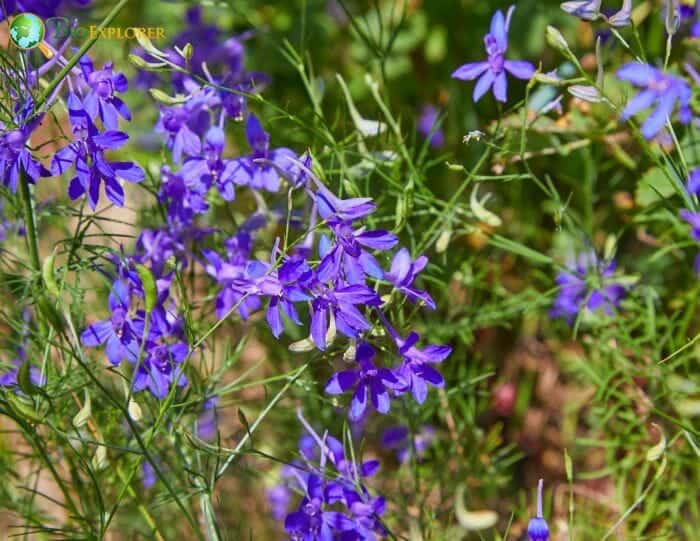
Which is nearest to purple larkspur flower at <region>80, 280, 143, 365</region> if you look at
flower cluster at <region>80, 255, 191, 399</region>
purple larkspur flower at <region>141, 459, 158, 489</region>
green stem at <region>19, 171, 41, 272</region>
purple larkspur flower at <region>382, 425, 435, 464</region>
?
flower cluster at <region>80, 255, 191, 399</region>

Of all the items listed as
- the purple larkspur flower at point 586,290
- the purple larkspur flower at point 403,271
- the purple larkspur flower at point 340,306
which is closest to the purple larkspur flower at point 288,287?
the purple larkspur flower at point 340,306

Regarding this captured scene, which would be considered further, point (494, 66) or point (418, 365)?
point (494, 66)

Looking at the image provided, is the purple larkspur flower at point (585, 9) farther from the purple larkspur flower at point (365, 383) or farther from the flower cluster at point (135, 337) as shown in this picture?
the flower cluster at point (135, 337)

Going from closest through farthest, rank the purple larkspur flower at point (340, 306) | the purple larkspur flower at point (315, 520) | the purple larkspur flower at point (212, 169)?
the purple larkspur flower at point (340, 306) → the purple larkspur flower at point (315, 520) → the purple larkspur flower at point (212, 169)

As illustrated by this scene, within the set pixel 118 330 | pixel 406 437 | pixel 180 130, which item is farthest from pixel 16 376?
pixel 406 437

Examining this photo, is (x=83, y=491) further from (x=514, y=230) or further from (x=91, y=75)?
(x=514, y=230)

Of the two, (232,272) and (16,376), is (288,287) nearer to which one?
(232,272)

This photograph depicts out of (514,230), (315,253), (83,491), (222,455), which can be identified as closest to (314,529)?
(222,455)
